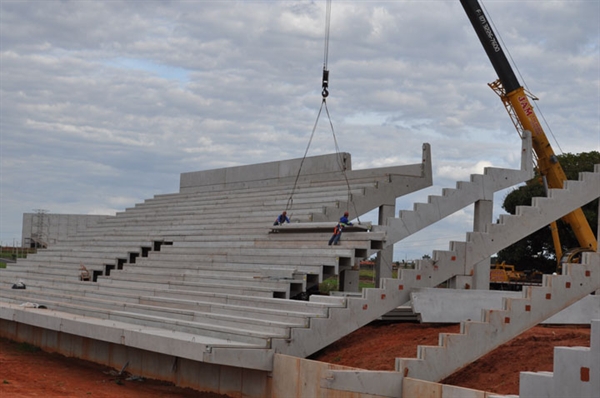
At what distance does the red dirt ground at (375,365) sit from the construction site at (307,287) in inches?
12.5

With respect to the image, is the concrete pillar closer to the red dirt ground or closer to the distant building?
the red dirt ground

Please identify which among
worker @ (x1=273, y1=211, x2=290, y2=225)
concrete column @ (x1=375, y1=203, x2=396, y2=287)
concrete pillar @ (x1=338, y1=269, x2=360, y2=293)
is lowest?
concrete pillar @ (x1=338, y1=269, x2=360, y2=293)

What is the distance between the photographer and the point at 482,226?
20.9m

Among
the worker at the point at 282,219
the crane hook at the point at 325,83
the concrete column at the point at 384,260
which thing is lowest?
Result: the concrete column at the point at 384,260

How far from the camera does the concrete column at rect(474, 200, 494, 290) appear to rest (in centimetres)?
2084

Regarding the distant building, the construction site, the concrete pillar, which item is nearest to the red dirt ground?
the construction site

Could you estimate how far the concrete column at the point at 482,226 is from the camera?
68.4 ft

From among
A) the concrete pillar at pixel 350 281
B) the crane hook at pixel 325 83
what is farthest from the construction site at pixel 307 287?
the crane hook at pixel 325 83

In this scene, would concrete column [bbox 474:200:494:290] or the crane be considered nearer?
concrete column [bbox 474:200:494:290]

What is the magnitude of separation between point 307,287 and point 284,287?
2.43ft

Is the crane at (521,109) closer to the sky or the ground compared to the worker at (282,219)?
closer to the sky

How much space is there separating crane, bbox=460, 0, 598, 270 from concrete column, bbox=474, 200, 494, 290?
5.06 metres

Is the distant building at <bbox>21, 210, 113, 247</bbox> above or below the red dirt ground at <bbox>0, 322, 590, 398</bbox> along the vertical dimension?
above

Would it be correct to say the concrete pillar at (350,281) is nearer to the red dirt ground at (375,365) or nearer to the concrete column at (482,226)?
the red dirt ground at (375,365)
